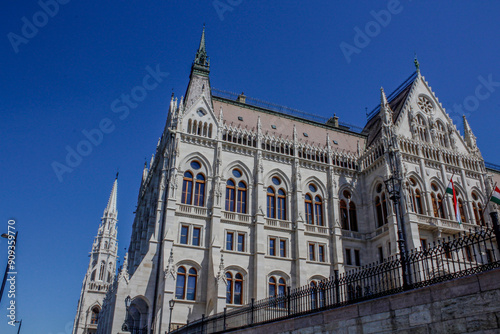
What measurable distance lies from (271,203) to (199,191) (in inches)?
257

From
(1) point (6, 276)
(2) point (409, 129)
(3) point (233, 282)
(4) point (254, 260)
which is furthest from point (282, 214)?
(1) point (6, 276)

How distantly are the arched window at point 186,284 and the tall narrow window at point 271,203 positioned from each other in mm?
8481

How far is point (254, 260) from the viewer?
3334cm

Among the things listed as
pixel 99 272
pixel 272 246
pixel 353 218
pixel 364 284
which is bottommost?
pixel 364 284

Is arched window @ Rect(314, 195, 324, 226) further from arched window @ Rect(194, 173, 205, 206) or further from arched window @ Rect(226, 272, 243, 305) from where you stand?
arched window @ Rect(194, 173, 205, 206)

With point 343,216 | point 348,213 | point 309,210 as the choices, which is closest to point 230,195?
point 309,210

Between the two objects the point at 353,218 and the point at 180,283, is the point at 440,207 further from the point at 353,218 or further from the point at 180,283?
the point at 180,283

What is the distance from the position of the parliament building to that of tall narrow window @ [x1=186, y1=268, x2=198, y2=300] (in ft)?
0.26

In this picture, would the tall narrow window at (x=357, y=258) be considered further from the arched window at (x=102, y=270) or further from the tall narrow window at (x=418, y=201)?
the arched window at (x=102, y=270)

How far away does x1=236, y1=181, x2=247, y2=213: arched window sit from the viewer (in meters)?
35.6

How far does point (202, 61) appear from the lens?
43.6 metres

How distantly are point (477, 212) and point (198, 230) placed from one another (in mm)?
25847

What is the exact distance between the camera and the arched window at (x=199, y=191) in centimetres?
3431

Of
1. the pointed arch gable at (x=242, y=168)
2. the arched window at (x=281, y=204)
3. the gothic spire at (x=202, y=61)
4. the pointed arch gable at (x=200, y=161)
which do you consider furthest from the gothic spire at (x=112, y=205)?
the arched window at (x=281, y=204)
